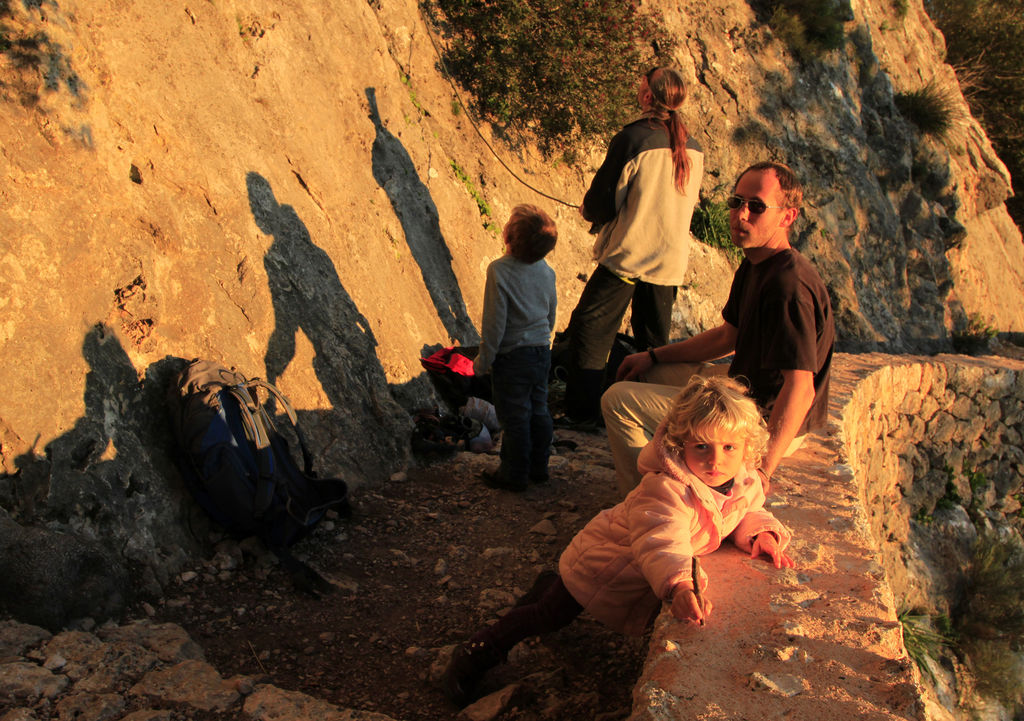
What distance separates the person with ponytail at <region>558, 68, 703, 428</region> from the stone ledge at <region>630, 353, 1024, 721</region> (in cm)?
223

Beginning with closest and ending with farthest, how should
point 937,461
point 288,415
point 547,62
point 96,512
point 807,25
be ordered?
point 96,512
point 288,415
point 937,461
point 547,62
point 807,25

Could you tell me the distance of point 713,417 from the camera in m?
2.42

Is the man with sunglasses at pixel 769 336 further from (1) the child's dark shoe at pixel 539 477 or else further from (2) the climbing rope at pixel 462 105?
(2) the climbing rope at pixel 462 105

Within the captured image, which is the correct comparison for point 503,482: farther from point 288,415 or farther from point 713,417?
point 713,417

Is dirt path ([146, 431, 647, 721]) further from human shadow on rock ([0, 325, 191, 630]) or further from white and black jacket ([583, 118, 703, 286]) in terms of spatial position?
white and black jacket ([583, 118, 703, 286])

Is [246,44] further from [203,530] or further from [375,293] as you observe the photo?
[203,530]

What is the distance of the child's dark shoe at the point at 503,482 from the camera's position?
14.5ft

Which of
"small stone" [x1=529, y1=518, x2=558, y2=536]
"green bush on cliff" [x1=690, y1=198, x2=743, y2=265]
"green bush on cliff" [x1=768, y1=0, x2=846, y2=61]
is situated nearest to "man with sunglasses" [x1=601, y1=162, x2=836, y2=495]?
"small stone" [x1=529, y1=518, x2=558, y2=536]

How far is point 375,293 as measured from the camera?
517cm

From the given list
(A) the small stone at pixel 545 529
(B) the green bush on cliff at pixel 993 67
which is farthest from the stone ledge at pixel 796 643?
(B) the green bush on cliff at pixel 993 67

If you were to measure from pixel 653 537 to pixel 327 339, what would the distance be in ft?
8.62

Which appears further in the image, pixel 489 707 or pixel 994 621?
pixel 994 621

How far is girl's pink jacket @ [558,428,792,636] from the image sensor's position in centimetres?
236

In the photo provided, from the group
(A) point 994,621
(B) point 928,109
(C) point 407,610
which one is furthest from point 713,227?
(C) point 407,610
